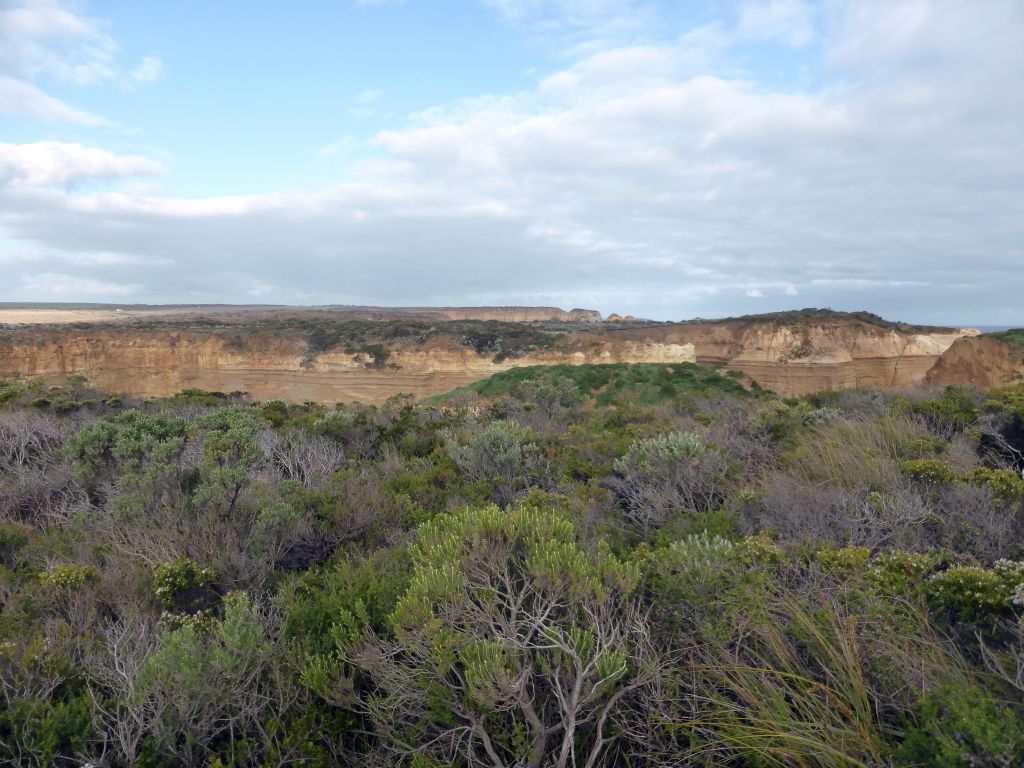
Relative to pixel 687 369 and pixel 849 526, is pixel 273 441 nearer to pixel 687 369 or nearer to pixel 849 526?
pixel 849 526

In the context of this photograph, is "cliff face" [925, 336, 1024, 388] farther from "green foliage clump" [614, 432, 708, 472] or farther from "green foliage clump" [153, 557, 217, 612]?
"green foliage clump" [153, 557, 217, 612]

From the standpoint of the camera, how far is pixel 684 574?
3193 millimetres

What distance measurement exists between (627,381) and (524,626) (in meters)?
22.1

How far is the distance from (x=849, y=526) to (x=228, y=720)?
13.6 feet

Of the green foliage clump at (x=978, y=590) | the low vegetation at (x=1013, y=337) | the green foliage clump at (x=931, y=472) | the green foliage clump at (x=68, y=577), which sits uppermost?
the low vegetation at (x=1013, y=337)

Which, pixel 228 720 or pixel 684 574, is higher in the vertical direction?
pixel 684 574

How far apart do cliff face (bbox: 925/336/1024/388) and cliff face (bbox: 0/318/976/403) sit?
290 cm

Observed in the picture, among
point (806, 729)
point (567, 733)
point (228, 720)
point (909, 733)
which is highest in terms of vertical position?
point (909, 733)

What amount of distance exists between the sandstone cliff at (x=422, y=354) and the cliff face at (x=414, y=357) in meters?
0.06

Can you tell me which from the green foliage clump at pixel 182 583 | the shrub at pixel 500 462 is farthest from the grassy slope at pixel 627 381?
the green foliage clump at pixel 182 583

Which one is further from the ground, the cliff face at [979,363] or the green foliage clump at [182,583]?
the cliff face at [979,363]

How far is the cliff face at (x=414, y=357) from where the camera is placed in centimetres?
2412

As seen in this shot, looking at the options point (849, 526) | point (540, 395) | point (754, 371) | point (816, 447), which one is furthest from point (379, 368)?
point (849, 526)

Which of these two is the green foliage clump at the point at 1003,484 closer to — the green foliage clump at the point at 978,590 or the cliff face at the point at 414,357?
the green foliage clump at the point at 978,590
